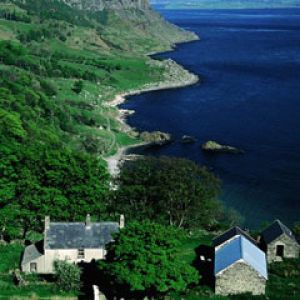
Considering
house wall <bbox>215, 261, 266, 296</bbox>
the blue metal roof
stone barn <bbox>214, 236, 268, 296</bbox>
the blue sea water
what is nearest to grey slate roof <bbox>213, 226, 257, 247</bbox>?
the blue metal roof

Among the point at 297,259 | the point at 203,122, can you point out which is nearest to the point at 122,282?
the point at 297,259

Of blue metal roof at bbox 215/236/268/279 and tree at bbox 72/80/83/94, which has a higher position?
blue metal roof at bbox 215/236/268/279

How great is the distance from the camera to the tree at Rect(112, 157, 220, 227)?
61406 millimetres

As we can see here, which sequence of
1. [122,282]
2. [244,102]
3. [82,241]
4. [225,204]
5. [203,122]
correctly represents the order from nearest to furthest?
[122,282], [82,241], [225,204], [203,122], [244,102]

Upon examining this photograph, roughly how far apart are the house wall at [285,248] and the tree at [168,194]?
11139 millimetres

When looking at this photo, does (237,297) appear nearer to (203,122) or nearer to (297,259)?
(297,259)

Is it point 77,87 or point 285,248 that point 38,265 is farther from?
point 77,87

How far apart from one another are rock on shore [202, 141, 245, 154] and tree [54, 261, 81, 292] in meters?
88.0

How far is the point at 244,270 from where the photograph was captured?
4666 cm

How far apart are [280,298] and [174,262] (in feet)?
30.4

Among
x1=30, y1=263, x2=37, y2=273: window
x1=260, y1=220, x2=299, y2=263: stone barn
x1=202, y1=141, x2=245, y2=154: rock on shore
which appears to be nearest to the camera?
x1=30, y1=263, x2=37, y2=273: window

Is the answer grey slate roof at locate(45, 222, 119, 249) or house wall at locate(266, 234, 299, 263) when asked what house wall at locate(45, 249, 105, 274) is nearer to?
grey slate roof at locate(45, 222, 119, 249)

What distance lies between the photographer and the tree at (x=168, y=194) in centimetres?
6141

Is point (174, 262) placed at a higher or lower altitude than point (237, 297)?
higher
